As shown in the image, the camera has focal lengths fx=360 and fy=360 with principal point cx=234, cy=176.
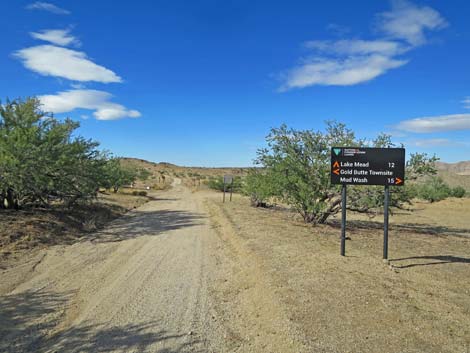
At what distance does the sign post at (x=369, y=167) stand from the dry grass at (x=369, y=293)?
126cm

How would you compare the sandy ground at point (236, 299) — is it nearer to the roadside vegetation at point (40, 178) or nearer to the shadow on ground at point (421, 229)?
the roadside vegetation at point (40, 178)

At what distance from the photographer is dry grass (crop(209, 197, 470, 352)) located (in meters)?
4.75

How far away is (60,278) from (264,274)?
4499 millimetres

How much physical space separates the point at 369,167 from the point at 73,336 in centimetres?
765

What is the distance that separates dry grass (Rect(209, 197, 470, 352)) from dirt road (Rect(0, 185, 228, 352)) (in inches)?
59.4

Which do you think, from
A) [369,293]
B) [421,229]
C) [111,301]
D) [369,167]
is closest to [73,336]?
[111,301]

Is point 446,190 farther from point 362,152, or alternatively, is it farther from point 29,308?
point 29,308

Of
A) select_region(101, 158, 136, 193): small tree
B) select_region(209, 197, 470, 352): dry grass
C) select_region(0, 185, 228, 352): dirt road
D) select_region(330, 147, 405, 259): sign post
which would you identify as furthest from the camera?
select_region(101, 158, 136, 193): small tree

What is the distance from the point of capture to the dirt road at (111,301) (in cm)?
499

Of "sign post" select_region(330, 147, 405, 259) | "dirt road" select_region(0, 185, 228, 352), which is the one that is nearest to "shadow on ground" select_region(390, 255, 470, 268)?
"sign post" select_region(330, 147, 405, 259)

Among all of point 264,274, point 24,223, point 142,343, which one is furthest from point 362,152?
point 24,223

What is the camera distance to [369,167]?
9.41 meters

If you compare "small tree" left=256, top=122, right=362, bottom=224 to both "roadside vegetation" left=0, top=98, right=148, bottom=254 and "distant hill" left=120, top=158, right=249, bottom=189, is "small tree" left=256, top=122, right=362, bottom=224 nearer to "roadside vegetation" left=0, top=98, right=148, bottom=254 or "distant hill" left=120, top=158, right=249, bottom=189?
"roadside vegetation" left=0, top=98, right=148, bottom=254

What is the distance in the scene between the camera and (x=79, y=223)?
15336 mm
